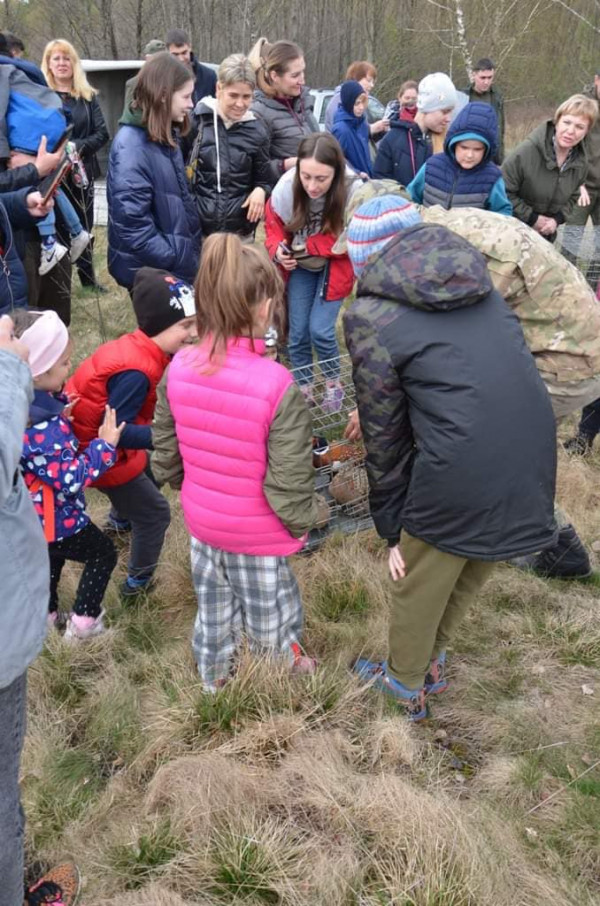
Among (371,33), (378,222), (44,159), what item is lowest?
(371,33)

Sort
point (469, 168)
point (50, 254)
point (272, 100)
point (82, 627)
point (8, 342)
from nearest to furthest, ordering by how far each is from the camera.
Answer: point (8, 342) → point (82, 627) → point (469, 168) → point (50, 254) → point (272, 100)

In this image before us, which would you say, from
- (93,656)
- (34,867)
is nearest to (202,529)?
(93,656)

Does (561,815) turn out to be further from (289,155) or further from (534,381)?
(289,155)

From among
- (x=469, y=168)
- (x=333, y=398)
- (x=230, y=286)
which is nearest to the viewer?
(x=230, y=286)

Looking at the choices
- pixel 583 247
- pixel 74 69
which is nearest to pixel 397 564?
pixel 583 247

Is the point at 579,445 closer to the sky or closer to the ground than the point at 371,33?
closer to the ground

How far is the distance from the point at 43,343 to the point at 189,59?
5053mm

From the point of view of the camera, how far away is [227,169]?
4.57 metres

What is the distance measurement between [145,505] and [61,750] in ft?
3.42

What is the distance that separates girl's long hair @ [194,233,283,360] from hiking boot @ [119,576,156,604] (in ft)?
5.04

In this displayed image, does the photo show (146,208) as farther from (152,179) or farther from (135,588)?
(135,588)

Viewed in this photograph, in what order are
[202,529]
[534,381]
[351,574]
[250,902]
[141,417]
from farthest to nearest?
1. [351,574]
2. [141,417]
3. [202,529]
4. [534,381]
5. [250,902]

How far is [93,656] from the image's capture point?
9.78ft

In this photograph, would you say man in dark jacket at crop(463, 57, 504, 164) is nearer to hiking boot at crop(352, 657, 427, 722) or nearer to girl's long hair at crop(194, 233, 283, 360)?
girl's long hair at crop(194, 233, 283, 360)
